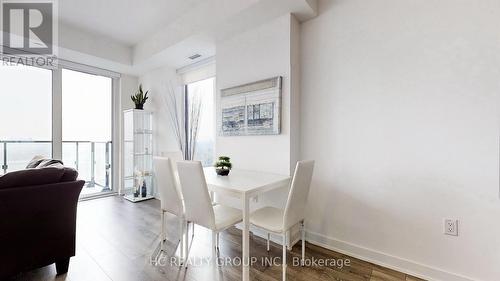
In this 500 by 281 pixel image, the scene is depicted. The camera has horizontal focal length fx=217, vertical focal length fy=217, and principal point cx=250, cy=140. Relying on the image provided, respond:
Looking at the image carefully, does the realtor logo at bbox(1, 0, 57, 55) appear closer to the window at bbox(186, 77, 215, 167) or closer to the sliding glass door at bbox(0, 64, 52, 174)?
the sliding glass door at bbox(0, 64, 52, 174)

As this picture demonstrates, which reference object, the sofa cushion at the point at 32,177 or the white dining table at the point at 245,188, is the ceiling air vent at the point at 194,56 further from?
the sofa cushion at the point at 32,177

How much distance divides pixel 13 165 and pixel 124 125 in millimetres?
1591

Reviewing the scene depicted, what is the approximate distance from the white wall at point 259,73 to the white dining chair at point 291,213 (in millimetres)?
483

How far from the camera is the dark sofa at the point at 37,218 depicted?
1.43 metres

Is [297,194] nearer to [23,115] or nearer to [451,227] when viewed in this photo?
[451,227]

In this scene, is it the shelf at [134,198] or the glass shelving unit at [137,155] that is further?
the glass shelving unit at [137,155]

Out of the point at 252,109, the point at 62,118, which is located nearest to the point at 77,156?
the point at 62,118

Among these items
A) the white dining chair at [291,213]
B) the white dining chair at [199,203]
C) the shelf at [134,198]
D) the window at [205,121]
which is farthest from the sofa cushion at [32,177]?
the shelf at [134,198]

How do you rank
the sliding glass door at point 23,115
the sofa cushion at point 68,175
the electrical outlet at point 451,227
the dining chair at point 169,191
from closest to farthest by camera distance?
the electrical outlet at point 451,227
the sofa cushion at point 68,175
the dining chair at point 169,191
the sliding glass door at point 23,115

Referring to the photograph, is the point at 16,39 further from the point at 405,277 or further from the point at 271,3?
the point at 405,277

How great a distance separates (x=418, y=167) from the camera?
1.70m

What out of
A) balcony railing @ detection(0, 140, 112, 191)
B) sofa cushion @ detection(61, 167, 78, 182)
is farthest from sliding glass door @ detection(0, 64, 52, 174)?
sofa cushion @ detection(61, 167, 78, 182)

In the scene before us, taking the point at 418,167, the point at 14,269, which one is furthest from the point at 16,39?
the point at 418,167

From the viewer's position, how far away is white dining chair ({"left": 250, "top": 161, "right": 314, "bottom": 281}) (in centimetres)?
159
